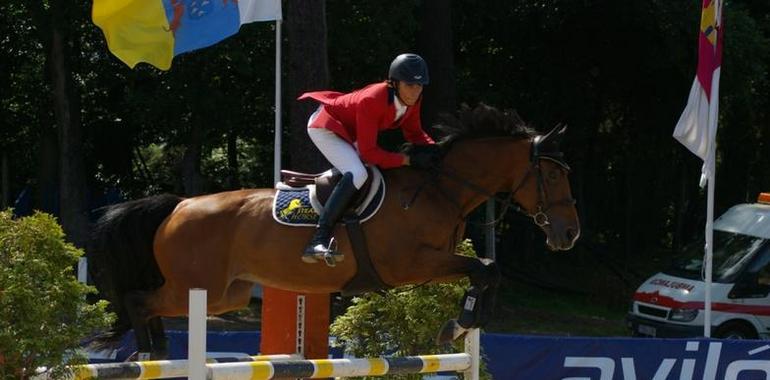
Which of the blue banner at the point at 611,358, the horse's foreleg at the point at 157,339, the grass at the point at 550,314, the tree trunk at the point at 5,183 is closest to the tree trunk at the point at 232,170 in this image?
the tree trunk at the point at 5,183

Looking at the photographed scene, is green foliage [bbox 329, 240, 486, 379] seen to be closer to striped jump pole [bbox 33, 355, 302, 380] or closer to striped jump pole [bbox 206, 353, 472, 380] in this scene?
striped jump pole [bbox 206, 353, 472, 380]

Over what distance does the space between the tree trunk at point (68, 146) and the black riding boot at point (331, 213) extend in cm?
1040

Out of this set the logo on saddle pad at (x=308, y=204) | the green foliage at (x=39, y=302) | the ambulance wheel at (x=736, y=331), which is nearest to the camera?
the green foliage at (x=39, y=302)

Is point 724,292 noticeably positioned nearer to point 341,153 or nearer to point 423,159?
point 423,159

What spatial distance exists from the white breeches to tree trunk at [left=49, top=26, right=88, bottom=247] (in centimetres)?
1023

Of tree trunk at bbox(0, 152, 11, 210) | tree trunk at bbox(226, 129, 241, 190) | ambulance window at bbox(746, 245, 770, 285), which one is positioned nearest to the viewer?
ambulance window at bbox(746, 245, 770, 285)

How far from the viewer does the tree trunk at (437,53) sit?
1655 cm

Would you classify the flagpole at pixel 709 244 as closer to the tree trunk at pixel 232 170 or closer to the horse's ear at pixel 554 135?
the horse's ear at pixel 554 135

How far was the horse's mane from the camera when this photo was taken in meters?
6.90

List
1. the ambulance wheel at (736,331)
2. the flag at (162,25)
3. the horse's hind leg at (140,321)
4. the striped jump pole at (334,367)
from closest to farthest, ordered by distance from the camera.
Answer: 1. the striped jump pole at (334,367)
2. the horse's hind leg at (140,321)
3. the flag at (162,25)
4. the ambulance wheel at (736,331)

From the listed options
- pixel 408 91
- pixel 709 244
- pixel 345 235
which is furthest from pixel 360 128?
pixel 709 244

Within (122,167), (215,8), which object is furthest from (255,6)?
(122,167)

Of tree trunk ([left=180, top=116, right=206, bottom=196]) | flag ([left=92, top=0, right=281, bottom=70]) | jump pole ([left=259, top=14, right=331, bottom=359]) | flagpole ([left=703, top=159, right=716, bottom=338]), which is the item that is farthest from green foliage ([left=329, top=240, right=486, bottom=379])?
tree trunk ([left=180, top=116, right=206, bottom=196])

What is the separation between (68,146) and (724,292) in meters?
9.51
